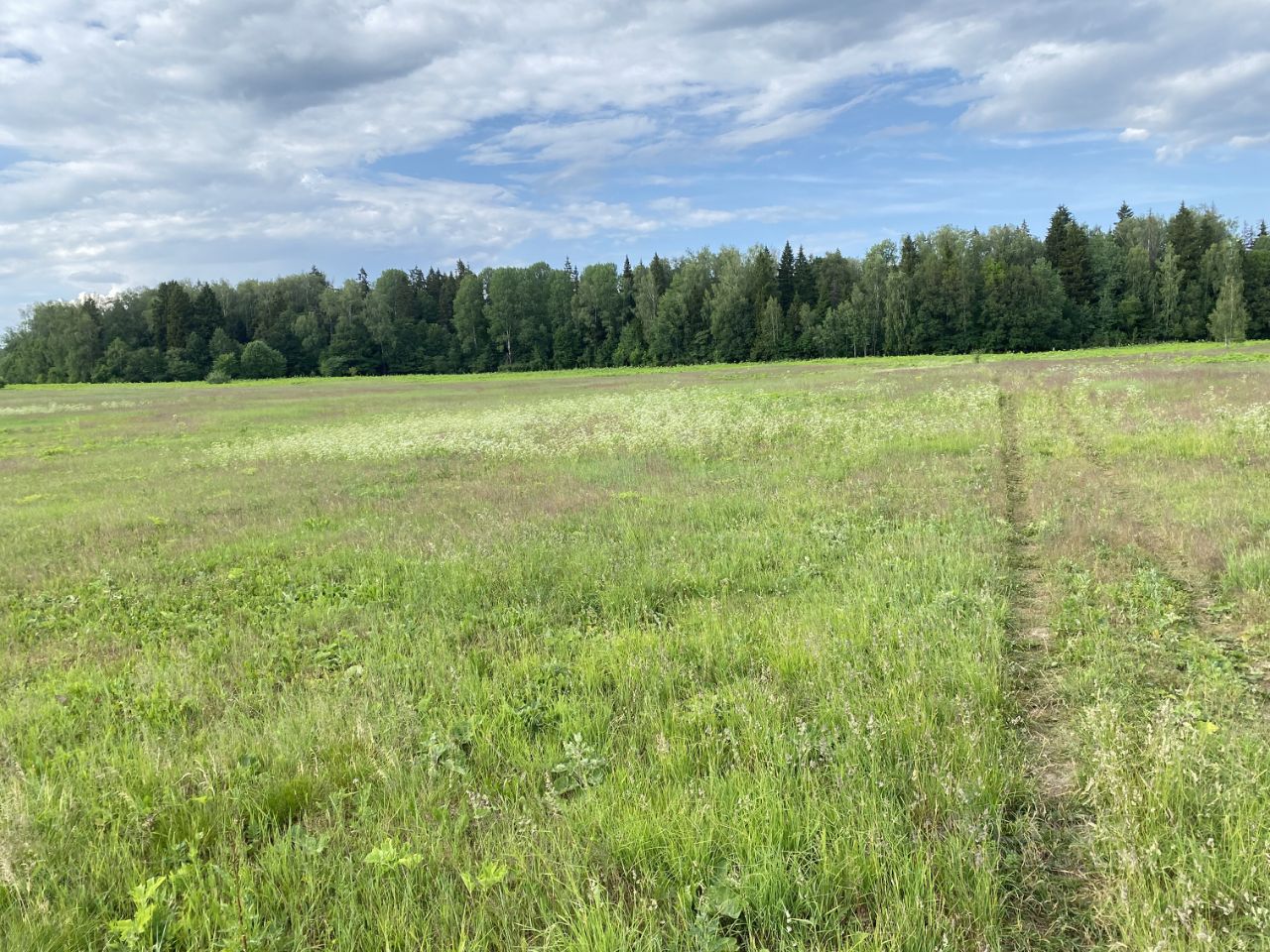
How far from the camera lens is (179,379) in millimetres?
107375

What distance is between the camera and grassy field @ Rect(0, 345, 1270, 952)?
3494 millimetres

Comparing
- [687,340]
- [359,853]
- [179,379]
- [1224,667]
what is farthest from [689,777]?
[179,379]

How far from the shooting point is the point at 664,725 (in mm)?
→ 5184

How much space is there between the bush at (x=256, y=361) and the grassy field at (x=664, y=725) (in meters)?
109

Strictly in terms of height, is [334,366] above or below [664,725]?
above

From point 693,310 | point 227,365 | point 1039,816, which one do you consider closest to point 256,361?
point 227,365

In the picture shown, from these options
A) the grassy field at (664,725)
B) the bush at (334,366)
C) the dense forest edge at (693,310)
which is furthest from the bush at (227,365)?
the grassy field at (664,725)

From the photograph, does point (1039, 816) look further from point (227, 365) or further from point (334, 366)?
point (227, 365)

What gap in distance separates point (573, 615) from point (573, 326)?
116 metres

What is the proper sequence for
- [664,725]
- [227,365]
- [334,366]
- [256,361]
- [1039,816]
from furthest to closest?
[334,366], [256,361], [227,365], [664,725], [1039,816]

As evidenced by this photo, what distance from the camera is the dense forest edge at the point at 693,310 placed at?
96.6 metres

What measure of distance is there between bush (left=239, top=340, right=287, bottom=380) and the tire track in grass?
122695 mm

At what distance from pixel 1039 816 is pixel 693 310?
11127 cm

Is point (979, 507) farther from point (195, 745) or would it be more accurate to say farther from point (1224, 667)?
point (195, 745)
